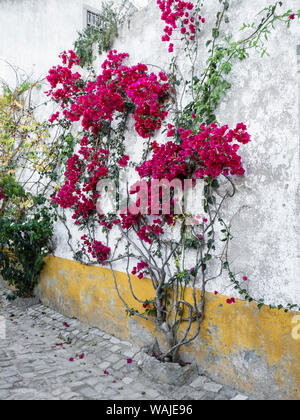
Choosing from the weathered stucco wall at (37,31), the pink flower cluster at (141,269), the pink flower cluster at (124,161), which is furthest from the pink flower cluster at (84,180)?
the weathered stucco wall at (37,31)

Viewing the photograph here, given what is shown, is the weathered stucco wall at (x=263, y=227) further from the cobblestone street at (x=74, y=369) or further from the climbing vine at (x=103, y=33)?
the climbing vine at (x=103, y=33)

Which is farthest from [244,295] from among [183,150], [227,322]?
[183,150]

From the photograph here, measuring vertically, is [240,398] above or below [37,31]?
below

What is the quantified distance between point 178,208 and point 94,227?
1.66 metres

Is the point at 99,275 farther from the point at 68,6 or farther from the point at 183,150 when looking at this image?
the point at 68,6

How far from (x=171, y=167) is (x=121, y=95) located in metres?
1.46

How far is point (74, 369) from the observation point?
381 centimetres

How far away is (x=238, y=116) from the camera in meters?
3.21

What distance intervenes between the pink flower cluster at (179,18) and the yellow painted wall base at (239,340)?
2.64 m

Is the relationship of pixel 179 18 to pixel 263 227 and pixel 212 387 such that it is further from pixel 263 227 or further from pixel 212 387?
pixel 212 387

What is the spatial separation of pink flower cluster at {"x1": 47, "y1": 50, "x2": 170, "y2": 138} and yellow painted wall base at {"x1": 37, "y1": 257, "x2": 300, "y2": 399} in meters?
1.84

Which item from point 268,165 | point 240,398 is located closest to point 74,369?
point 240,398

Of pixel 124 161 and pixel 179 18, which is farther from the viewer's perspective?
pixel 124 161

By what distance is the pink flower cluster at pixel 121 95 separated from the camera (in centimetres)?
385
